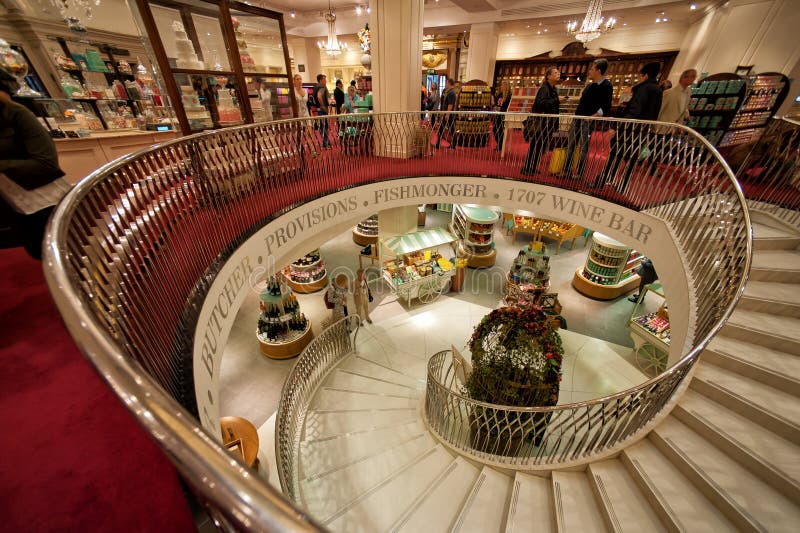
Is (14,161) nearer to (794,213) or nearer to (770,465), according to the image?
(770,465)

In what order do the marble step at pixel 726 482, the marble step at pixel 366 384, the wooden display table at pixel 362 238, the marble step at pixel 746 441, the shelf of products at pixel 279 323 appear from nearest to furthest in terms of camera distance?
the marble step at pixel 726 482
the marble step at pixel 746 441
the marble step at pixel 366 384
the shelf of products at pixel 279 323
the wooden display table at pixel 362 238

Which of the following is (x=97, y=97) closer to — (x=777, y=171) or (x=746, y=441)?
(x=746, y=441)

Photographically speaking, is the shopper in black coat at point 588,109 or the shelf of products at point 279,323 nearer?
the shopper in black coat at point 588,109

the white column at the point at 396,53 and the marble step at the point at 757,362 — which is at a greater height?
the white column at the point at 396,53

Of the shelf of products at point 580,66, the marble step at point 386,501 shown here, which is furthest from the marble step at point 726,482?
the shelf of products at point 580,66

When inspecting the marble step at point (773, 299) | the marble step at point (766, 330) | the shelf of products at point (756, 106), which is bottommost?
the marble step at point (766, 330)

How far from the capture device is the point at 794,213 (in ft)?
12.5

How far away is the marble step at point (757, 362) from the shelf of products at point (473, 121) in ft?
16.8

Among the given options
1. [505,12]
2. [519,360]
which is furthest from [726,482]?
[505,12]

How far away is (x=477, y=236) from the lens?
9.19 metres

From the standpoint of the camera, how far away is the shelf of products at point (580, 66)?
1057cm

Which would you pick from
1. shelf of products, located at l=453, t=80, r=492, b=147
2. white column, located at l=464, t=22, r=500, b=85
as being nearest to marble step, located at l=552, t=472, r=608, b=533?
shelf of products, located at l=453, t=80, r=492, b=147

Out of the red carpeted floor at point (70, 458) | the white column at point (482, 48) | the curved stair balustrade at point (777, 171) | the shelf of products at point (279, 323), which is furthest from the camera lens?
the white column at point (482, 48)

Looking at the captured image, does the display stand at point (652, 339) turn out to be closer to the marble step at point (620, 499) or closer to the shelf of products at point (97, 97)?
the marble step at point (620, 499)
